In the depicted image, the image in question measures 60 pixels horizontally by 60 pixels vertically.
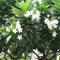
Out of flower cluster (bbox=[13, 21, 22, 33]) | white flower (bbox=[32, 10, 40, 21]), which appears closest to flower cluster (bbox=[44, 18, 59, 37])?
white flower (bbox=[32, 10, 40, 21])

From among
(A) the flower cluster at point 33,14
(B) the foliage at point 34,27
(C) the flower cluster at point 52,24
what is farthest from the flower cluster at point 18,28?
(C) the flower cluster at point 52,24

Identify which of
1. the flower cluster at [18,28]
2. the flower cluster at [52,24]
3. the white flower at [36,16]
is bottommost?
the flower cluster at [18,28]

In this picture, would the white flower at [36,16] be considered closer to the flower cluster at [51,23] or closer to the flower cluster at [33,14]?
the flower cluster at [33,14]

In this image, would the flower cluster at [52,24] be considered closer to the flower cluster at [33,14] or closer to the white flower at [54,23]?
the white flower at [54,23]

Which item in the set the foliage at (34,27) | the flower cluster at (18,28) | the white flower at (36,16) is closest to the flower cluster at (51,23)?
the foliage at (34,27)

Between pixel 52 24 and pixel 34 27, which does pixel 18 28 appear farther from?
pixel 52 24

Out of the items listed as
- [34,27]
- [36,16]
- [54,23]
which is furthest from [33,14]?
[54,23]

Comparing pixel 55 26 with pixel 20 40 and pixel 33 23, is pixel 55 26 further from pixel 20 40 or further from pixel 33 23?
pixel 20 40

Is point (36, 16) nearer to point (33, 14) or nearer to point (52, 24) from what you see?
point (33, 14)

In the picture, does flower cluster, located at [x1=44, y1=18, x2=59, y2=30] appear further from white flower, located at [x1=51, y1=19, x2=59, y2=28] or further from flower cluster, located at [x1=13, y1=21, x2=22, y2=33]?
flower cluster, located at [x1=13, y1=21, x2=22, y2=33]

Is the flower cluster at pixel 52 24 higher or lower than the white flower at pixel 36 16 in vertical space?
lower

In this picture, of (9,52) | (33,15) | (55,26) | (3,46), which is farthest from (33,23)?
(9,52)

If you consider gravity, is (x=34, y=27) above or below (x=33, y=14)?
below

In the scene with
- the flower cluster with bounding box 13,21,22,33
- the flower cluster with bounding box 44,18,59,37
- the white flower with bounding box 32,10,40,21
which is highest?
the white flower with bounding box 32,10,40,21
